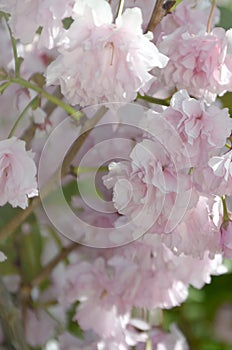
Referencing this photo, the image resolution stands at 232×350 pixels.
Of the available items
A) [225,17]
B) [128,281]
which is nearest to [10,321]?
[128,281]

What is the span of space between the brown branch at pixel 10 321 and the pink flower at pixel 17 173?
0.20 metres

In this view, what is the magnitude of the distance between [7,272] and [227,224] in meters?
0.52

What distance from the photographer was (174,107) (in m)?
0.71

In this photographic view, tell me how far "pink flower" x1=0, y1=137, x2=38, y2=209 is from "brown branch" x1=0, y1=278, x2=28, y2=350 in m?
0.20

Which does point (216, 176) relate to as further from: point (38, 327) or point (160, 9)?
point (38, 327)

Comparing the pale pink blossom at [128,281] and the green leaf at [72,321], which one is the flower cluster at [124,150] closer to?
the pale pink blossom at [128,281]

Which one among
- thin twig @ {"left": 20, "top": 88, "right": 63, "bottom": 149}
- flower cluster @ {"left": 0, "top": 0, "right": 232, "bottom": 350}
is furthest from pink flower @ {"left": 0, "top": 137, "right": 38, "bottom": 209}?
thin twig @ {"left": 20, "top": 88, "right": 63, "bottom": 149}

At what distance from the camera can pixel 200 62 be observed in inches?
30.5

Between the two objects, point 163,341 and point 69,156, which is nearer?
point 69,156

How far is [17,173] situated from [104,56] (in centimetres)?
13

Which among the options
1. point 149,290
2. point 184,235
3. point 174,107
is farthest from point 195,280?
point 174,107

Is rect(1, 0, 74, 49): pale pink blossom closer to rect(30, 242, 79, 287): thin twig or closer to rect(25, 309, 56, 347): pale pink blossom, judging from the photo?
rect(30, 242, 79, 287): thin twig

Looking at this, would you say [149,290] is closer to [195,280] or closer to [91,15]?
[195,280]

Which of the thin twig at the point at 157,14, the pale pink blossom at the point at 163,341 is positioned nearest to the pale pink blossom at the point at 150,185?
the thin twig at the point at 157,14
